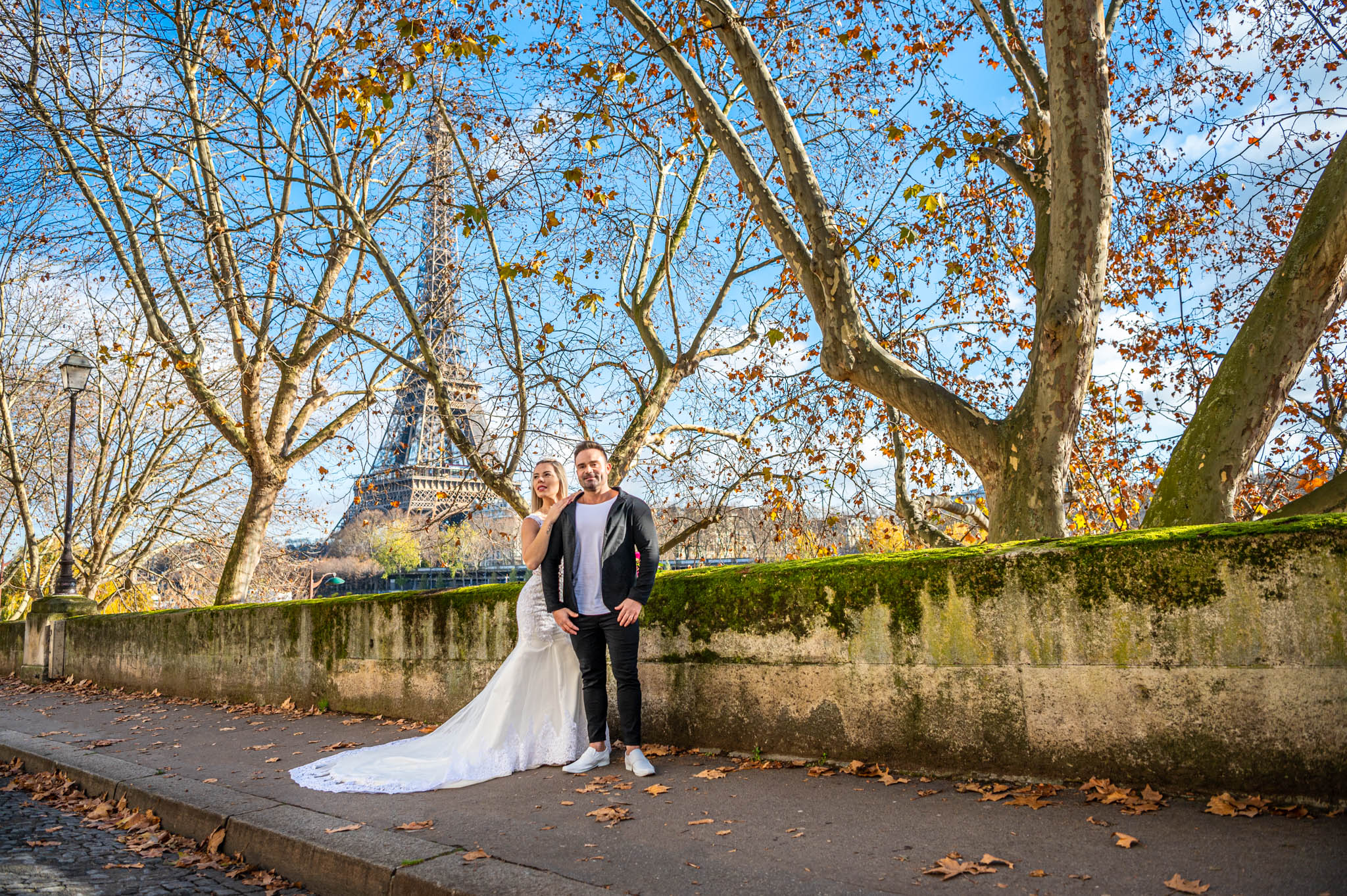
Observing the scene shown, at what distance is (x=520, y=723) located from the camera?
5086 mm

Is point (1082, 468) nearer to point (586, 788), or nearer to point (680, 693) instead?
point (680, 693)


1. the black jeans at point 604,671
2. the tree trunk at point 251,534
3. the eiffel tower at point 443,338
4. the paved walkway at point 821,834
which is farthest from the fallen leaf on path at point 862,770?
the tree trunk at point 251,534

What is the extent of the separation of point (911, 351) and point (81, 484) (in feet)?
75.9

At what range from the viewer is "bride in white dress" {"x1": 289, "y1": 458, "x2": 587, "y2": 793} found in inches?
189

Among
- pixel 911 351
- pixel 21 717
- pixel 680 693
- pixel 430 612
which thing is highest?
pixel 911 351

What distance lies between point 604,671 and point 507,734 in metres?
0.73

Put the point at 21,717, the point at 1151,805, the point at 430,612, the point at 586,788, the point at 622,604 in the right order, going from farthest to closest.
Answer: the point at 21,717 → the point at 430,612 → the point at 622,604 → the point at 586,788 → the point at 1151,805

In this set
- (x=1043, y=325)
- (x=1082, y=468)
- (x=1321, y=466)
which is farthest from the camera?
(x=1321, y=466)

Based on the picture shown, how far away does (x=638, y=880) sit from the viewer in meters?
2.92

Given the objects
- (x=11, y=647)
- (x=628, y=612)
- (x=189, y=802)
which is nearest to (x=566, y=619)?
(x=628, y=612)

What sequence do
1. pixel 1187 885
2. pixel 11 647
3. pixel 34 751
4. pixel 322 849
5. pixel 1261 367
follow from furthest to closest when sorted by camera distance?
pixel 11 647, pixel 34 751, pixel 1261 367, pixel 322 849, pixel 1187 885

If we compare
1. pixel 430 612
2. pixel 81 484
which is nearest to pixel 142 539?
pixel 81 484

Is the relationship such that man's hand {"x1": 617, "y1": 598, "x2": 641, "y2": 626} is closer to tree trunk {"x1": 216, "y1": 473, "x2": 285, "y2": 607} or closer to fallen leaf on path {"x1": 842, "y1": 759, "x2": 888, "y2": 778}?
fallen leaf on path {"x1": 842, "y1": 759, "x2": 888, "y2": 778}

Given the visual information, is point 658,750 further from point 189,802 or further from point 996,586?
point 189,802
